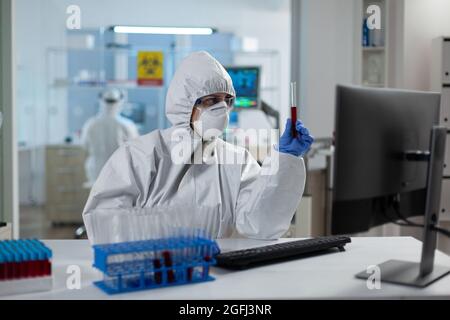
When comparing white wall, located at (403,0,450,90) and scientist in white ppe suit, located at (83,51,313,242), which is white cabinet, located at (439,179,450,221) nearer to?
white wall, located at (403,0,450,90)

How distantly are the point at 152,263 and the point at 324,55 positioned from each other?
3.21 meters

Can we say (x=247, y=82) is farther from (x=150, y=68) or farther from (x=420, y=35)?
(x=150, y=68)

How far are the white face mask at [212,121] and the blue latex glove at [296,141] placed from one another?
1.06 feet

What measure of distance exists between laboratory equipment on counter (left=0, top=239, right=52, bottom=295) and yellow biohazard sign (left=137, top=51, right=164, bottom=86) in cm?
507

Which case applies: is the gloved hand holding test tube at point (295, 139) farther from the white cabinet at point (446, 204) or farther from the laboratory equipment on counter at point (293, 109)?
the white cabinet at point (446, 204)

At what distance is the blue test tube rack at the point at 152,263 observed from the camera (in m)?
1.18

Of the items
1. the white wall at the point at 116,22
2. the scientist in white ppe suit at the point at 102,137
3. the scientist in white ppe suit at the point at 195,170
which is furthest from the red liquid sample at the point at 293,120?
the white wall at the point at 116,22

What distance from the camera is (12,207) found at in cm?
377

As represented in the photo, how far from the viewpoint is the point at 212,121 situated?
6.39 feet

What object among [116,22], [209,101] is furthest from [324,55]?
[116,22]

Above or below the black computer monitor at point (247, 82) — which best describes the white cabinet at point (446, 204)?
below
